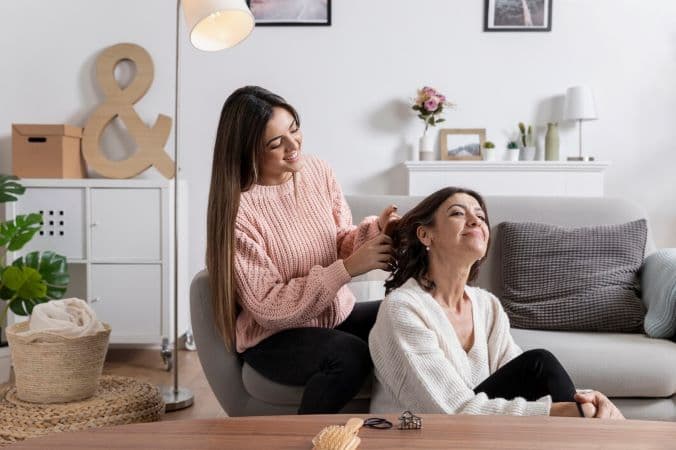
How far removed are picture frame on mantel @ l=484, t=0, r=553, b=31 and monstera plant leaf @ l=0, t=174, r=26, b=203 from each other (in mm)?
2522

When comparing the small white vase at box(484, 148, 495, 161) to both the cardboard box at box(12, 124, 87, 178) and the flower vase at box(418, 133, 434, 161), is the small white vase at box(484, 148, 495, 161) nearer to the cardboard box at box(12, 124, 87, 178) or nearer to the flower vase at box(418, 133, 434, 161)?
the flower vase at box(418, 133, 434, 161)

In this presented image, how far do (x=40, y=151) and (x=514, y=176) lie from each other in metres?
2.42

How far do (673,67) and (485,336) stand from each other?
9.72 ft

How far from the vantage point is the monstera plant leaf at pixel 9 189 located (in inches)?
140

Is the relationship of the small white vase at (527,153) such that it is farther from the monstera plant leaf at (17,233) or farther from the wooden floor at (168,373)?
the monstera plant leaf at (17,233)

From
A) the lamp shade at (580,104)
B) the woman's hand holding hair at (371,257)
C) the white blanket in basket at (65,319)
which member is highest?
the lamp shade at (580,104)

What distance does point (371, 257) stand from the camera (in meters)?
2.00

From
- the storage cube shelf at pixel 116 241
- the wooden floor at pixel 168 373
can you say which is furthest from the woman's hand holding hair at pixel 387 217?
the storage cube shelf at pixel 116 241

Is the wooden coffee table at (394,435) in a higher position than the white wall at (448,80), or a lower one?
lower

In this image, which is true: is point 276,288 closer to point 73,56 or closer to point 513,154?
point 513,154

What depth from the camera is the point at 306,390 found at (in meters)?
2.01

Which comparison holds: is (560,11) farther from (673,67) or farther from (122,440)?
(122,440)

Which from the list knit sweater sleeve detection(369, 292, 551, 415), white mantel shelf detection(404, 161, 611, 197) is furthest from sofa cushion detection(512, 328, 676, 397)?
white mantel shelf detection(404, 161, 611, 197)

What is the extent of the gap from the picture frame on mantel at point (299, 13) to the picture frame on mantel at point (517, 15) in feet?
2.87
